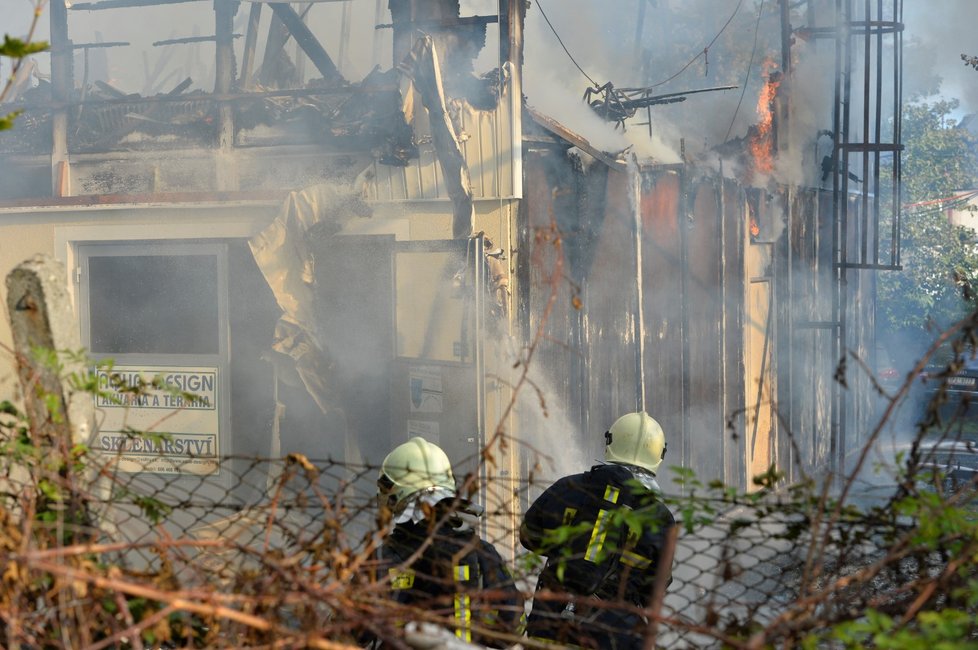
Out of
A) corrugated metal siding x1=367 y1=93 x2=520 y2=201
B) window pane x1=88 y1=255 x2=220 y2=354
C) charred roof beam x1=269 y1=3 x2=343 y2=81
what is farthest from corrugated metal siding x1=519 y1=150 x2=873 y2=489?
window pane x1=88 y1=255 x2=220 y2=354

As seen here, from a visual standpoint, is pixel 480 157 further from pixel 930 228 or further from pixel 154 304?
pixel 930 228

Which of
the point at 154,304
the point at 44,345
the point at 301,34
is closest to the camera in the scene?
the point at 44,345

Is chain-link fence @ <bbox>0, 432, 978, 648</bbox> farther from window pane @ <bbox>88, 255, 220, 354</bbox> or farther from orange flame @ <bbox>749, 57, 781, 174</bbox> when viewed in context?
orange flame @ <bbox>749, 57, 781, 174</bbox>

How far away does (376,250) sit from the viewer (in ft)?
24.8

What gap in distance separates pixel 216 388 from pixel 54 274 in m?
5.57

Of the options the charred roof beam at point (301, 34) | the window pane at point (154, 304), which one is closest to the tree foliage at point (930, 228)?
the charred roof beam at point (301, 34)

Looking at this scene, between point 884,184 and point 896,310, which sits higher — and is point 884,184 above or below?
above

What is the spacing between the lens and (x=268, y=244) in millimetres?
7320

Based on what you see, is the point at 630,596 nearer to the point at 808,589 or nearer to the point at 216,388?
the point at 808,589

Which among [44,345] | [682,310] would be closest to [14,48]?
[44,345]

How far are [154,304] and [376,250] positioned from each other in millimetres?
1970

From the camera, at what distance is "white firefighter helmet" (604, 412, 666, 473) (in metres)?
4.73

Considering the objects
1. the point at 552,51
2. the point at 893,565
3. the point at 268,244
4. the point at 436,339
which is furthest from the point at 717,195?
the point at 552,51

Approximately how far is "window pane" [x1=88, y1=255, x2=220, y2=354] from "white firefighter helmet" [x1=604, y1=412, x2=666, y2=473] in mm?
4283
